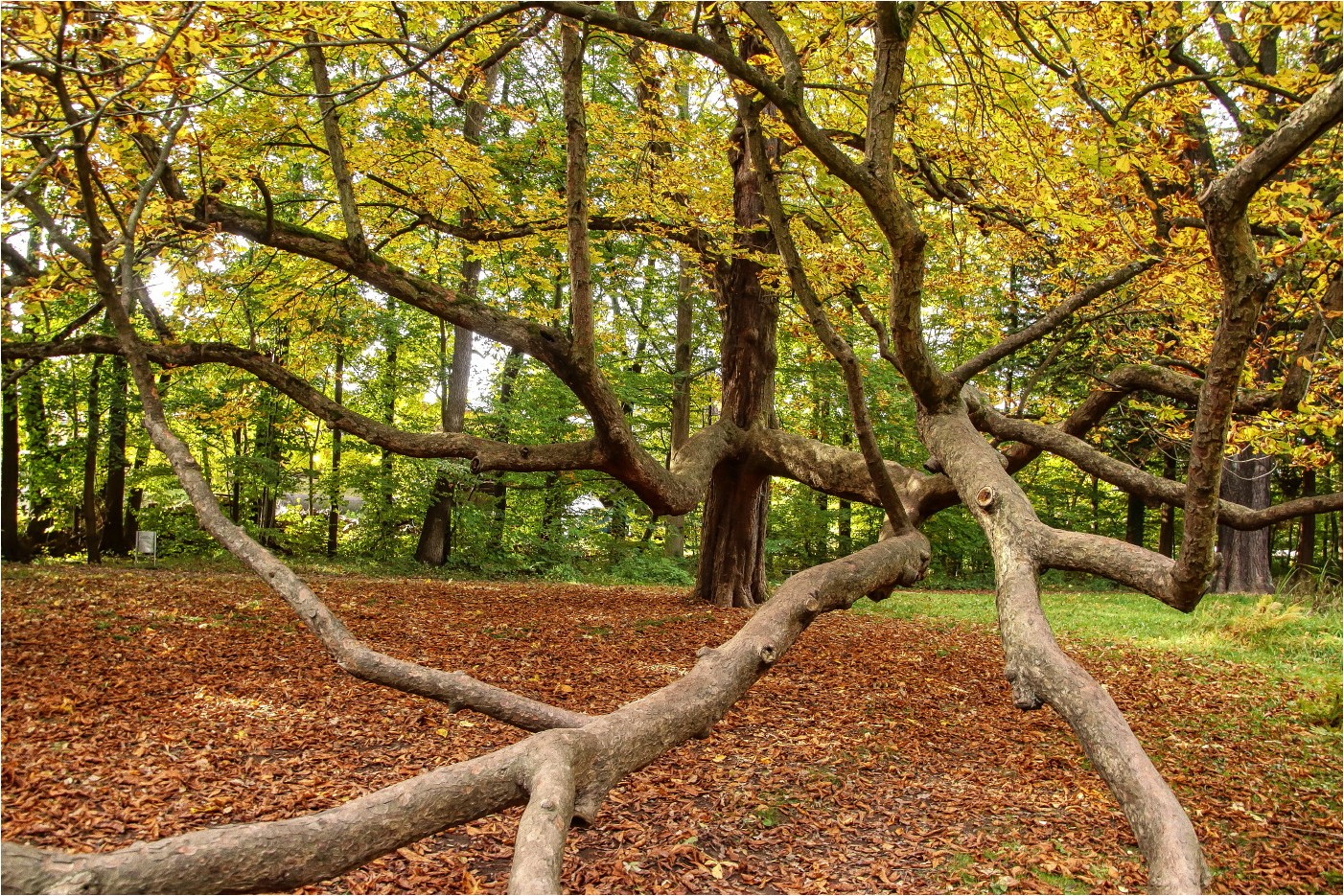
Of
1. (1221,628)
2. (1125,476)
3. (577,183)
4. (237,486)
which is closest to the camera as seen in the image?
(577,183)

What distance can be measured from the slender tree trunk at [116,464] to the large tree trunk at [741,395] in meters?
9.32

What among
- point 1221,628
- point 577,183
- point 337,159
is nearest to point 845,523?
point 1221,628

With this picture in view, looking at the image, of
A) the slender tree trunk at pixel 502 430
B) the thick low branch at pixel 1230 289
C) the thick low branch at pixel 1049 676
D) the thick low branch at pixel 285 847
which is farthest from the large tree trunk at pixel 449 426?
the thick low branch at pixel 1230 289

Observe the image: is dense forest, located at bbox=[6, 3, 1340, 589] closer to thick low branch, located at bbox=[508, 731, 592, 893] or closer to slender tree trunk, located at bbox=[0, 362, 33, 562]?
slender tree trunk, located at bbox=[0, 362, 33, 562]

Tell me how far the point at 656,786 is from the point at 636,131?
7.06 m

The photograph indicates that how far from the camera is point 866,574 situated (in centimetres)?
498

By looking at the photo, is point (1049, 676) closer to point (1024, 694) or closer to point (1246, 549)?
point (1024, 694)

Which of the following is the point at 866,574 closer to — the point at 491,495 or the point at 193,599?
the point at 193,599

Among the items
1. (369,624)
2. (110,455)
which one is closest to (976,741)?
(369,624)

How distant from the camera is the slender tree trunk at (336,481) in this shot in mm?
15484

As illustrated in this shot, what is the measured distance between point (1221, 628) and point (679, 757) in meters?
8.52

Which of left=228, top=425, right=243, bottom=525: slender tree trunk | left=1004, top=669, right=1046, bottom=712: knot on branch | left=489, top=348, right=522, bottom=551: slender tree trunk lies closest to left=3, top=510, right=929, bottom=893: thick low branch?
left=1004, top=669, right=1046, bottom=712: knot on branch

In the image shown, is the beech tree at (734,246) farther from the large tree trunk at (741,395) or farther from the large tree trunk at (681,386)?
the large tree trunk at (681,386)

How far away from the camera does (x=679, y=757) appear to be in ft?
15.7
